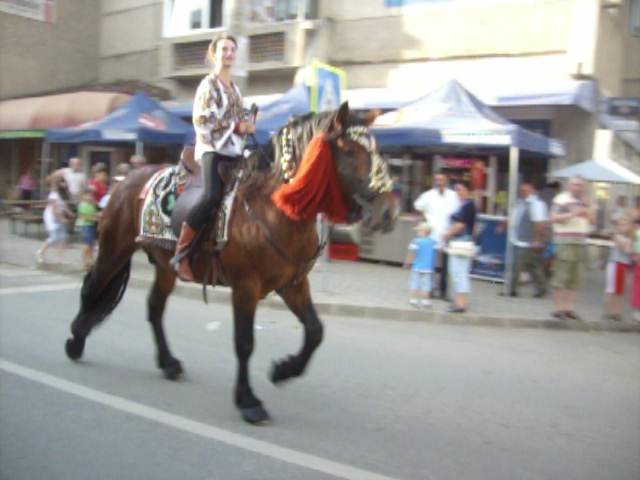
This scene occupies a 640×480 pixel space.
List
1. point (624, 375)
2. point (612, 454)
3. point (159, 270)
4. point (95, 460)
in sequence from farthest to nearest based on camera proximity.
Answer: point (624, 375) < point (159, 270) < point (612, 454) < point (95, 460)

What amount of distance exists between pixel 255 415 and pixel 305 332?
672 millimetres

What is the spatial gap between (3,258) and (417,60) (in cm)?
1044

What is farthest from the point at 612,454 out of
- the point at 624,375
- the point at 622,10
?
the point at 622,10

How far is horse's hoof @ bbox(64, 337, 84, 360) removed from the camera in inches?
223

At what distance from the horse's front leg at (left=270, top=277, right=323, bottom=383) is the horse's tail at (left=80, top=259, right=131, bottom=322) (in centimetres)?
191

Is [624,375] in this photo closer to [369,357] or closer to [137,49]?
[369,357]

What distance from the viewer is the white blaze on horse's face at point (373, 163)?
12.9 feet

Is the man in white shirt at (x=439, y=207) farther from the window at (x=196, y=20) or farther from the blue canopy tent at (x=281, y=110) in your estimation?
the window at (x=196, y=20)

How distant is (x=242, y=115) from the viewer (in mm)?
4734

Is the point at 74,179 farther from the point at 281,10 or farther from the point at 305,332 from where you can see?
the point at 305,332

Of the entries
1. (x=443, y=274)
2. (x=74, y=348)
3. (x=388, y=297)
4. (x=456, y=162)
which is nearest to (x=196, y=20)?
(x=456, y=162)

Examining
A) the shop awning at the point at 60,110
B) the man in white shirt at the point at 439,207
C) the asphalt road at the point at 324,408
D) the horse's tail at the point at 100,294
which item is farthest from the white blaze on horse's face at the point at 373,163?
the shop awning at the point at 60,110

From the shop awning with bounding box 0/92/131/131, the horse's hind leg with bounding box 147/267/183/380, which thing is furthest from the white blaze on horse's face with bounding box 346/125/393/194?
the shop awning with bounding box 0/92/131/131

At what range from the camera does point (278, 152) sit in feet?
14.5
